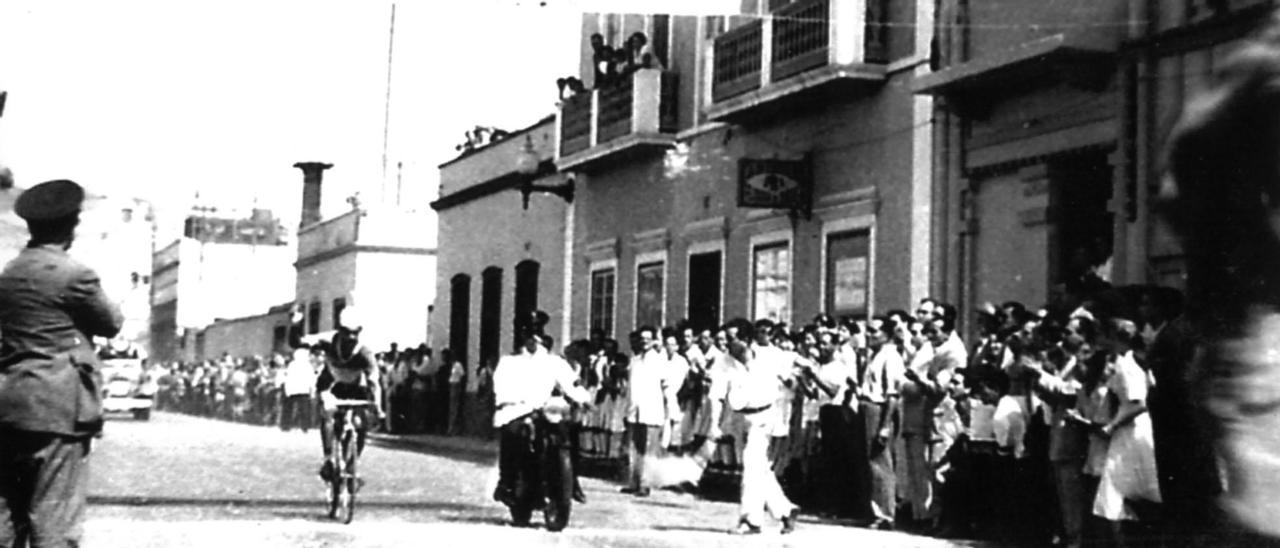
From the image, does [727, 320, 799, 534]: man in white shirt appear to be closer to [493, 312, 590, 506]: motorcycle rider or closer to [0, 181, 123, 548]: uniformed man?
[493, 312, 590, 506]: motorcycle rider

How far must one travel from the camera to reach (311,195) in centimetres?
4484

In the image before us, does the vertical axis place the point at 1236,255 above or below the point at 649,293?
below

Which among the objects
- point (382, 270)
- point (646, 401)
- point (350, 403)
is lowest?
point (350, 403)

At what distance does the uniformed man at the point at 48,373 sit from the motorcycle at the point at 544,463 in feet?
18.5

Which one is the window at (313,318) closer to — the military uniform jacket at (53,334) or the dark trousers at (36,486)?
the military uniform jacket at (53,334)

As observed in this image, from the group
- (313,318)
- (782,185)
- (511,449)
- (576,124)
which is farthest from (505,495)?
(313,318)

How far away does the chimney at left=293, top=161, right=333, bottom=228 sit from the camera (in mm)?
41469

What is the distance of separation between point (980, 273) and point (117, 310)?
389 inches

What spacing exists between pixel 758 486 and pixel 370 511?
3.20 meters

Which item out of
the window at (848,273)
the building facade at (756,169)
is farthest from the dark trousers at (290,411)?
the window at (848,273)

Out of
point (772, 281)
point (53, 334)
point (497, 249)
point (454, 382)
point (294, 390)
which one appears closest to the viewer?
point (53, 334)

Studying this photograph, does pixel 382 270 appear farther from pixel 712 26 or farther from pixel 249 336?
pixel 712 26

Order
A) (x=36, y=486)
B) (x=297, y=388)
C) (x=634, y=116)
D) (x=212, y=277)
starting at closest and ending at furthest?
(x=36, y=486) → (x=634, y=116) → (x=297, y=388) → (x=212, y=277)

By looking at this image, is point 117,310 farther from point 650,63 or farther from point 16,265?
point 650,63
